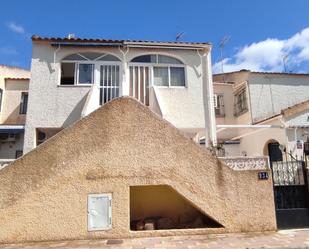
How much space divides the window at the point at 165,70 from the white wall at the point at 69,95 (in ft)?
1.15

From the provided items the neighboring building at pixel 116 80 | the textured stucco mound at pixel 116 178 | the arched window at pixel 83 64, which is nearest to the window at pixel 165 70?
the neighboring building at pixel 116 80

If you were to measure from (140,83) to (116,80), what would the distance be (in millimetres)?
1568

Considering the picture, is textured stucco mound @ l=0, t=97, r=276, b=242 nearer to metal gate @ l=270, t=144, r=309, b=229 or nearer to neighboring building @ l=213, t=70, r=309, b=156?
metal gate @ l=270, t=144, r=309, b=229

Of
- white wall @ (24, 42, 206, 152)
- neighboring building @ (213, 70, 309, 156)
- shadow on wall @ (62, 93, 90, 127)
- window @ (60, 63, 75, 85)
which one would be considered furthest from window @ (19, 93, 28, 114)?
neighboring building @ (213, 70, 309, 156)

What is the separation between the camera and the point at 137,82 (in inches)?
740

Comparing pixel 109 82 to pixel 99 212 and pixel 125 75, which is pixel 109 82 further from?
pixel 99 212

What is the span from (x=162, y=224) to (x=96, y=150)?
432cm

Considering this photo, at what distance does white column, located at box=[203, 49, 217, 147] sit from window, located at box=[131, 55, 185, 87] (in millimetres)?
1548

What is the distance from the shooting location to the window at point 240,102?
24.5 meters

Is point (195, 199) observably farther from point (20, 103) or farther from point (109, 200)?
point (20, 103)

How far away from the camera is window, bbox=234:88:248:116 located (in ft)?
80.5

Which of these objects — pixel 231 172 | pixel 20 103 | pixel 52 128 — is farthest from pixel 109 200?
pixel 20 103

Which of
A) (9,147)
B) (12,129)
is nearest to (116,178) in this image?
(12,129)

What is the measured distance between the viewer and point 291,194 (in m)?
12.8
